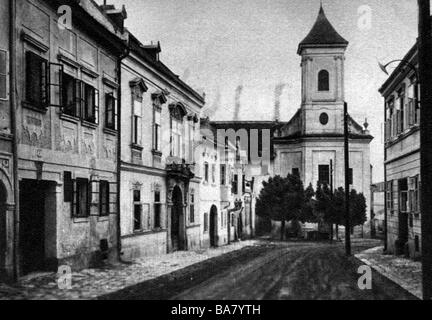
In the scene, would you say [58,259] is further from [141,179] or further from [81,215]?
[141,179]

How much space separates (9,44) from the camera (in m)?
13.4

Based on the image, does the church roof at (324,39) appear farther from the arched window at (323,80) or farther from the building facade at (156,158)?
the building facade at (156,158)

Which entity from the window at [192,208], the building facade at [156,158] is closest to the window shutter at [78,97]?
the building facade at [156,158]

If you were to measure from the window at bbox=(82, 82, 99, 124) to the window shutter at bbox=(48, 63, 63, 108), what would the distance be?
1.58 m

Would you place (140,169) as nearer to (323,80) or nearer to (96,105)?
(96,105)

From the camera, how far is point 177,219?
28828mm

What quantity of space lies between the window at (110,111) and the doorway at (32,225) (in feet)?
14.9

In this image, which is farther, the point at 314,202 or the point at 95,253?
the point at 314,202

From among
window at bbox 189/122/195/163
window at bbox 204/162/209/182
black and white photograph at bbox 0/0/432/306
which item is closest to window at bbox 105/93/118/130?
black and white photograph at bbox 0/0/432/306

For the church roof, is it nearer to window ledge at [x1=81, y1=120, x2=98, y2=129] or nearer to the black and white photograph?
the black and white photograph

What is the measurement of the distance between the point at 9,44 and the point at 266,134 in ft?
180

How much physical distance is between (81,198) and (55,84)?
3.81m

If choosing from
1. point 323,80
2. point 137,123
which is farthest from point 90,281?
point 323,80
